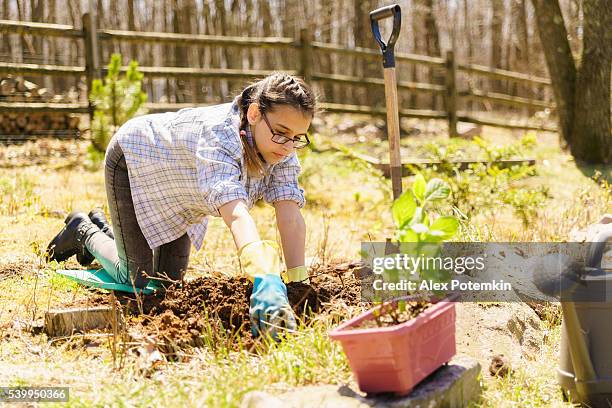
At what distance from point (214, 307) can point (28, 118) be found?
7.38 metres

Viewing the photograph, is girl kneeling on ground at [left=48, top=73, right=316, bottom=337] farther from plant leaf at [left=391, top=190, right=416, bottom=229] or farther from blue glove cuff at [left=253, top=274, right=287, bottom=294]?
plant leaf at [left=391, top=190, right=416, bottom=229]

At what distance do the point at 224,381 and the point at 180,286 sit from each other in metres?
1.08

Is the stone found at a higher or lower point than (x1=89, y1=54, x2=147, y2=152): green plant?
lower

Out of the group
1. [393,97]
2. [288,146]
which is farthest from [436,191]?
[393,97]

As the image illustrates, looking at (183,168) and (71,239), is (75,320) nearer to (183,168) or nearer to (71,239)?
(183,168)

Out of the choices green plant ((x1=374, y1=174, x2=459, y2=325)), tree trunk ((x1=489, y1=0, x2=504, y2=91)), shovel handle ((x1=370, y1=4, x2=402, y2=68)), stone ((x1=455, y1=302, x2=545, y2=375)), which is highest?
tree trunk ((x1=489, y1=0, x2=504, y2=91))

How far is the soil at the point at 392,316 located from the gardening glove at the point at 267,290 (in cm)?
36

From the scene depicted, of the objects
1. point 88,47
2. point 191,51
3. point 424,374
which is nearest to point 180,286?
point 424,374

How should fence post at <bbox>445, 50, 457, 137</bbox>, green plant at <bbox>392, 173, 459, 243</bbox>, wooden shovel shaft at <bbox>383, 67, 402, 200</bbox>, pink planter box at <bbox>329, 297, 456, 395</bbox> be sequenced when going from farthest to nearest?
fence post at <bbox>445, 50, 457, 137</bbox> → wooden shovel shaft at <bbox>383, 67, 402, 200</bbox> → green plant at <bbox>392, 173, 459, 243</bbox> → pink planter box at <bbox>329, 297, 456, 395</bbox>

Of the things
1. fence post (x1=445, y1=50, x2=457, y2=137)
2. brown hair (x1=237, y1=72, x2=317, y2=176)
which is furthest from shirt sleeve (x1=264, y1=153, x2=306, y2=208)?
fence post (x1=445, y1=50, x2=457, y2=137)

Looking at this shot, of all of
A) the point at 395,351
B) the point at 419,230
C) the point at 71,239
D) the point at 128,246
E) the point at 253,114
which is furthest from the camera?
the point at 71,239

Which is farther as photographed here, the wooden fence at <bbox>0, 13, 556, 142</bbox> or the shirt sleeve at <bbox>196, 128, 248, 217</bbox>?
the wooden fence at <bbox>0, 13, 556, 142</bbox>

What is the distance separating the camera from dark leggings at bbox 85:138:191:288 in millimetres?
3168

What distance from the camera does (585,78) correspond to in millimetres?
7621
